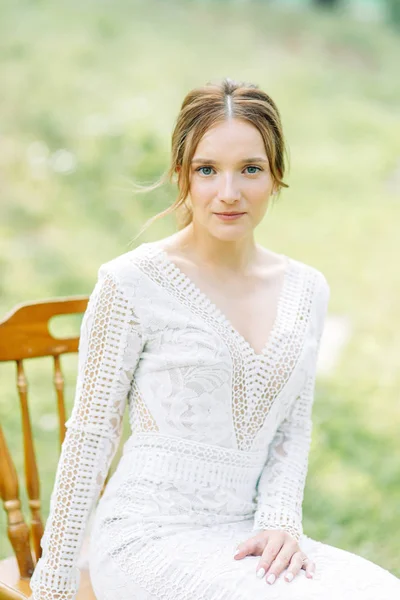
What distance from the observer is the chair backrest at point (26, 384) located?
2428 mm

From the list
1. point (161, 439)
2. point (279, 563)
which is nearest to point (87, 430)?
point (161, 439)

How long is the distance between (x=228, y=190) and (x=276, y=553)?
829 mm

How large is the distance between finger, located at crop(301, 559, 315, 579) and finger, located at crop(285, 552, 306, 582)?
0.01 metres

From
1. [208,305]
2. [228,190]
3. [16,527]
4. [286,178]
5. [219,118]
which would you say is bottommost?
[16,527]

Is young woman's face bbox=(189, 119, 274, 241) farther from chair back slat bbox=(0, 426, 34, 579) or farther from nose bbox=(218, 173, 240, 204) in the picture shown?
chair back slat bbox=(0, 426, 34, 579)

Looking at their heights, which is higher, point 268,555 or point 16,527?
point 268,555

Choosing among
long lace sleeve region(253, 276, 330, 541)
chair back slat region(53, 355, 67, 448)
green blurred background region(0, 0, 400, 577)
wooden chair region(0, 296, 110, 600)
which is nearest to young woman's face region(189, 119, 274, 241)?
long lace sleeve region(253, 276, 330, 541)

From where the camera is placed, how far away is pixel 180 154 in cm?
228

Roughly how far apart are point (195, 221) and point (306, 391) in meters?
0.52

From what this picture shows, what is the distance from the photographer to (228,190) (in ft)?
7.08

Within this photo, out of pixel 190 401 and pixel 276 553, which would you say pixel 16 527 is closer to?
pixel 190 401

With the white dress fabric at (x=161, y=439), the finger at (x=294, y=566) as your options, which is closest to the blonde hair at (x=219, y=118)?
the white dress fabric at (x=161, y=439)

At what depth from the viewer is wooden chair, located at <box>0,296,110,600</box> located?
242 centimetres

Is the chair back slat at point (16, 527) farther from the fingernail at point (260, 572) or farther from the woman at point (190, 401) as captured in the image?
the fingernail at point (260, 572)
